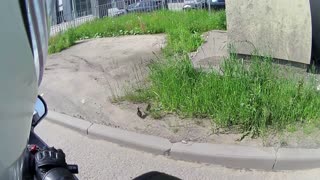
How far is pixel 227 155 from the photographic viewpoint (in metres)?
3.87

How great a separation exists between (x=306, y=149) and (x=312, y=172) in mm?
238

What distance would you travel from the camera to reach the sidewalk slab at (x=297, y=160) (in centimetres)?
367

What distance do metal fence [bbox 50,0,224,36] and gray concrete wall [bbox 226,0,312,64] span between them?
7957 millimetres

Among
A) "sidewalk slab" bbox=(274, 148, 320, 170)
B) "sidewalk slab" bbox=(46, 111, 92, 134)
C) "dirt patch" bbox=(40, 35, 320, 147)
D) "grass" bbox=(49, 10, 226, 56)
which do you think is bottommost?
"sidewalk slab" bbox=(274, 148, 320, 170)

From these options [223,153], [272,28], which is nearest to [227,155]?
[223,153]

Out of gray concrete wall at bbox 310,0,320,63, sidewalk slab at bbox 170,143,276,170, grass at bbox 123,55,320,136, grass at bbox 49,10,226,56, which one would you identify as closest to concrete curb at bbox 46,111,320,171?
sidewalk slab at bbox 170,143,276,170

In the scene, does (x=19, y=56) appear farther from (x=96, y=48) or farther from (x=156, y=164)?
(x=96, y=48)

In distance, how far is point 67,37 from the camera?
1148cm

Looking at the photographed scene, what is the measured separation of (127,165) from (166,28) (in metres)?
7.39

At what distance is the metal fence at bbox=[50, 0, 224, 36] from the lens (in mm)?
14773

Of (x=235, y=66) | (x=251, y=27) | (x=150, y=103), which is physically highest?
(x=251, y=27)

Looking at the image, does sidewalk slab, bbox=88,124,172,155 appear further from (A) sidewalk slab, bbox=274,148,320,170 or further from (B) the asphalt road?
(A) sidewalk slab, bbox=274,148,320,170

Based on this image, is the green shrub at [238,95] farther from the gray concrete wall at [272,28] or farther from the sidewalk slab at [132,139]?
the sidewalk slab at [132,139]

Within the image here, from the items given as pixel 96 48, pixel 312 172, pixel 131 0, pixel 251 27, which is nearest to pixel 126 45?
pixel 96 48
